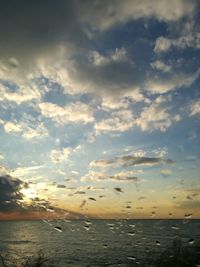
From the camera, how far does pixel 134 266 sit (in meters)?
36.1

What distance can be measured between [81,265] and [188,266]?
66.9 feet

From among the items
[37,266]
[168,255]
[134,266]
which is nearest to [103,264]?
[134,266]

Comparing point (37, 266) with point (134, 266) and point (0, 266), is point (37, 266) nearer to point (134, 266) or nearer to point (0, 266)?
point (0, 266)

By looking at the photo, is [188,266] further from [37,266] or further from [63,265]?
[63,265]

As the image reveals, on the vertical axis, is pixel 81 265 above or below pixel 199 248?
below

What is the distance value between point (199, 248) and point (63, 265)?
61.6ft

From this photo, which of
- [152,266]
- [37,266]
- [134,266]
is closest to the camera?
[37,266]

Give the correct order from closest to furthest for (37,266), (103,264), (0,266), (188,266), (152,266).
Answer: (37,266)
(188,266)
(152,266)
(0,266)
(103,264)

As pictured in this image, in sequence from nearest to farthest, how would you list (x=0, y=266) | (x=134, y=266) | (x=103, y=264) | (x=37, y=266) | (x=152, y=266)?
(x=37, y=266), (x=152, y=266), (x=0, y=266), (x=134, y=266), (x=103, y=264)

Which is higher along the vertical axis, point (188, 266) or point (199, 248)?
point (199, 248)

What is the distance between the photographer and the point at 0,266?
33.1 metres

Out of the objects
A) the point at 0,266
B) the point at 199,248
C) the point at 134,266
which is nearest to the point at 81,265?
the point at 134,266

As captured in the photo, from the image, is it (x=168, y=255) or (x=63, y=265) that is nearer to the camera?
(x=168, y=255)

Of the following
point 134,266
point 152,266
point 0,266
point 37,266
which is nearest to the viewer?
point 37,266
